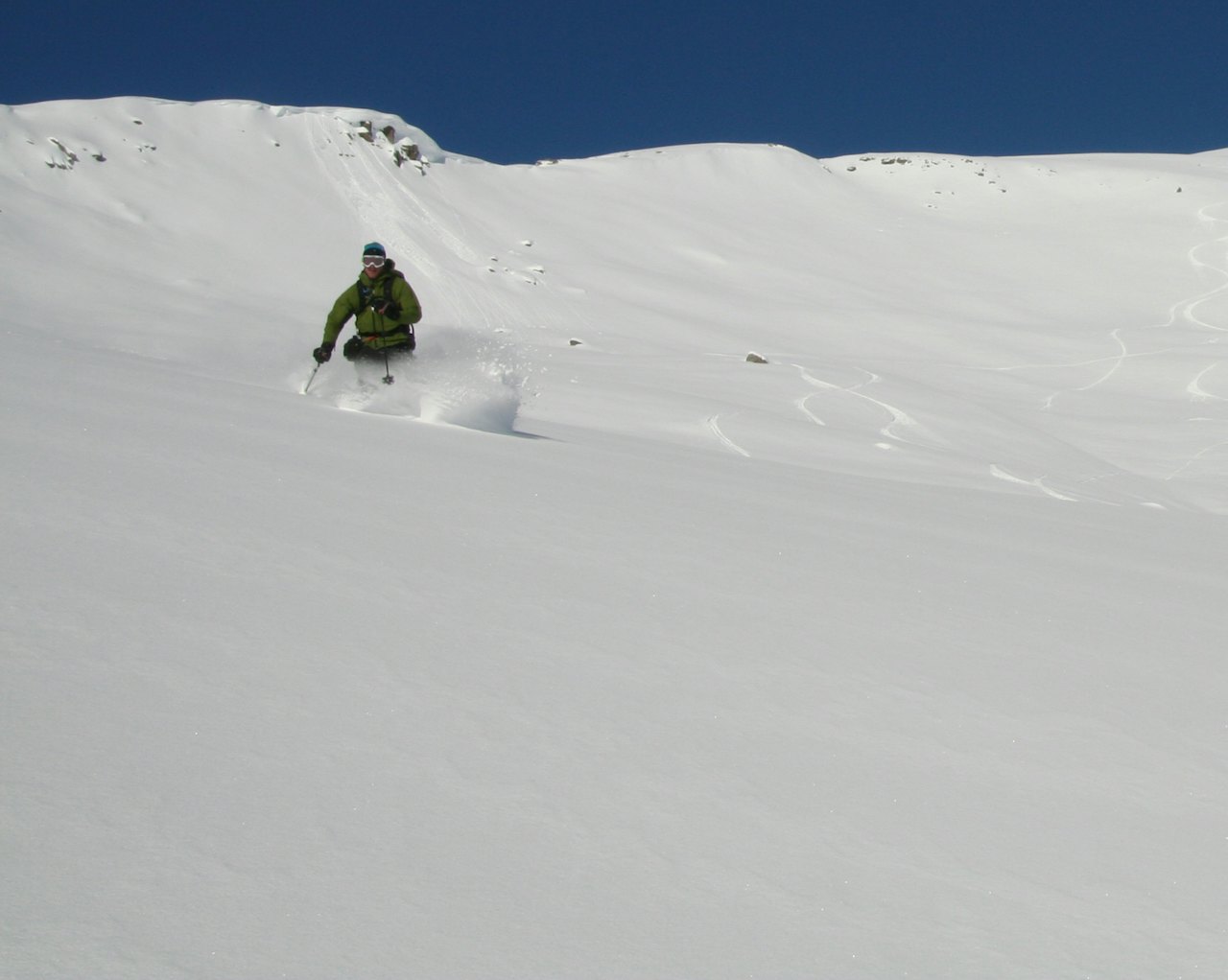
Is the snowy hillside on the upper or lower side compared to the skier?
lower

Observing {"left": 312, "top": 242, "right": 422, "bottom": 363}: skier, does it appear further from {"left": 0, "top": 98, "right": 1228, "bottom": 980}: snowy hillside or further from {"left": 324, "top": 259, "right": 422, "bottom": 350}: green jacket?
{"left": 0, "top": 98, "right": 1228, "bottom": 980}: snowy hillside

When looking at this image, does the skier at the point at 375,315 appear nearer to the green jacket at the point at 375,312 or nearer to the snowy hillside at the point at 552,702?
the green jacket at the point at 375,312

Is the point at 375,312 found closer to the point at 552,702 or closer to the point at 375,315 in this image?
the point at 375,315

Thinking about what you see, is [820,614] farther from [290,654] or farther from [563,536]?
[290,654]

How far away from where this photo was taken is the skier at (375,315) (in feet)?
25.3

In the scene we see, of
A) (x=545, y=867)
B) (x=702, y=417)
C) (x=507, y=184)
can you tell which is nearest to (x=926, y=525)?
(x=545, y=867)

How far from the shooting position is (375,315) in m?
7.77

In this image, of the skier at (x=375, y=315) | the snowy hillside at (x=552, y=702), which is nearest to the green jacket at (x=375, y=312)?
the skier at (x=375, y=315)

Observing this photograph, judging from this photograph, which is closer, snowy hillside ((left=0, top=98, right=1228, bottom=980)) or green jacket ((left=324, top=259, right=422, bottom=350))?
snowy hillside ((left=0, top=98, right=1228, bottom=980))

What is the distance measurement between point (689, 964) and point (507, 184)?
151ft

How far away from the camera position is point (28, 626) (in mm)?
2086

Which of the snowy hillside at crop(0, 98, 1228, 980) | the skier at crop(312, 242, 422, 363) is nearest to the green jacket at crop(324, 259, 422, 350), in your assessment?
the skier at crop(312, 242, 422, 363)

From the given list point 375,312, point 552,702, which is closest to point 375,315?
point 375,312

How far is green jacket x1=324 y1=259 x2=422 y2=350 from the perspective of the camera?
25.4 ft
